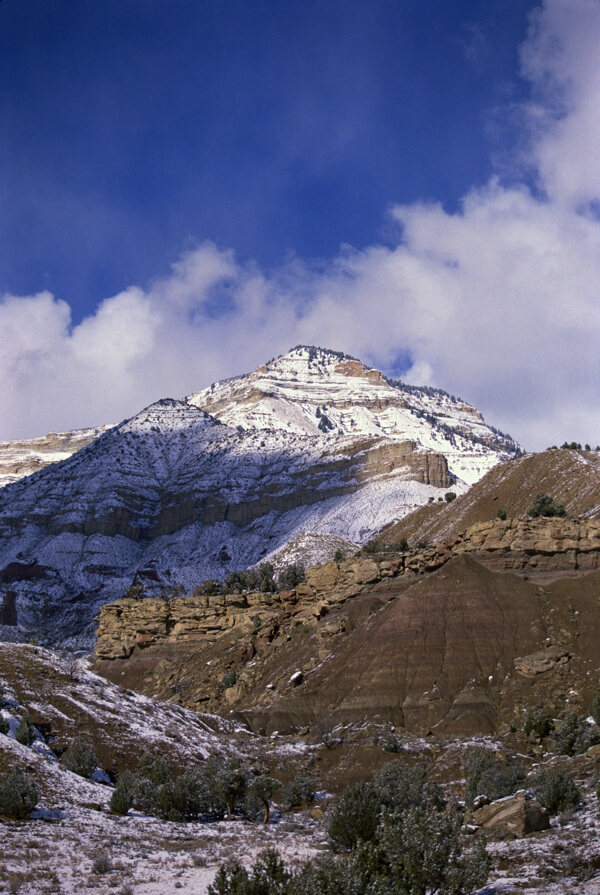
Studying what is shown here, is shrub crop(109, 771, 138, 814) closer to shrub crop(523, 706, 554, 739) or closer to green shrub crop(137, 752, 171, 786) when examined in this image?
green shrub crop(137, 752, 171, 786)

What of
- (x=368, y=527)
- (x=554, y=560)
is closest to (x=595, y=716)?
(x=554, y=560)

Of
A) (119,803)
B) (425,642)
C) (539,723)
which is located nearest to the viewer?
(119,803)

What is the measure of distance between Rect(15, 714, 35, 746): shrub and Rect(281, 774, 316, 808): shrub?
11149 mm

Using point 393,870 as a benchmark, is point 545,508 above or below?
above

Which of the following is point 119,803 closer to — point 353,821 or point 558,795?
point 353,821

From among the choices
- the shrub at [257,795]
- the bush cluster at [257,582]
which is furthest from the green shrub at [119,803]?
the bush cluster at [257,582]

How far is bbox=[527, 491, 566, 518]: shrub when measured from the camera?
7241cm

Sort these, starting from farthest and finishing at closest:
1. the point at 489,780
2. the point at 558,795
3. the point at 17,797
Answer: the point at 489,780 → the point at 558,795 → the point at 17,797

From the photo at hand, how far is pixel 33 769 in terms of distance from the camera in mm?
30953

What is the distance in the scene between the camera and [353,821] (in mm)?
22906

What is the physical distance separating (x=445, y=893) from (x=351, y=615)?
49.0 m

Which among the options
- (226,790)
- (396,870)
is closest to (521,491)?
(226,790)

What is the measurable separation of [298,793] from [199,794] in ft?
18.0

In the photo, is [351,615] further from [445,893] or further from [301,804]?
[445,893]
